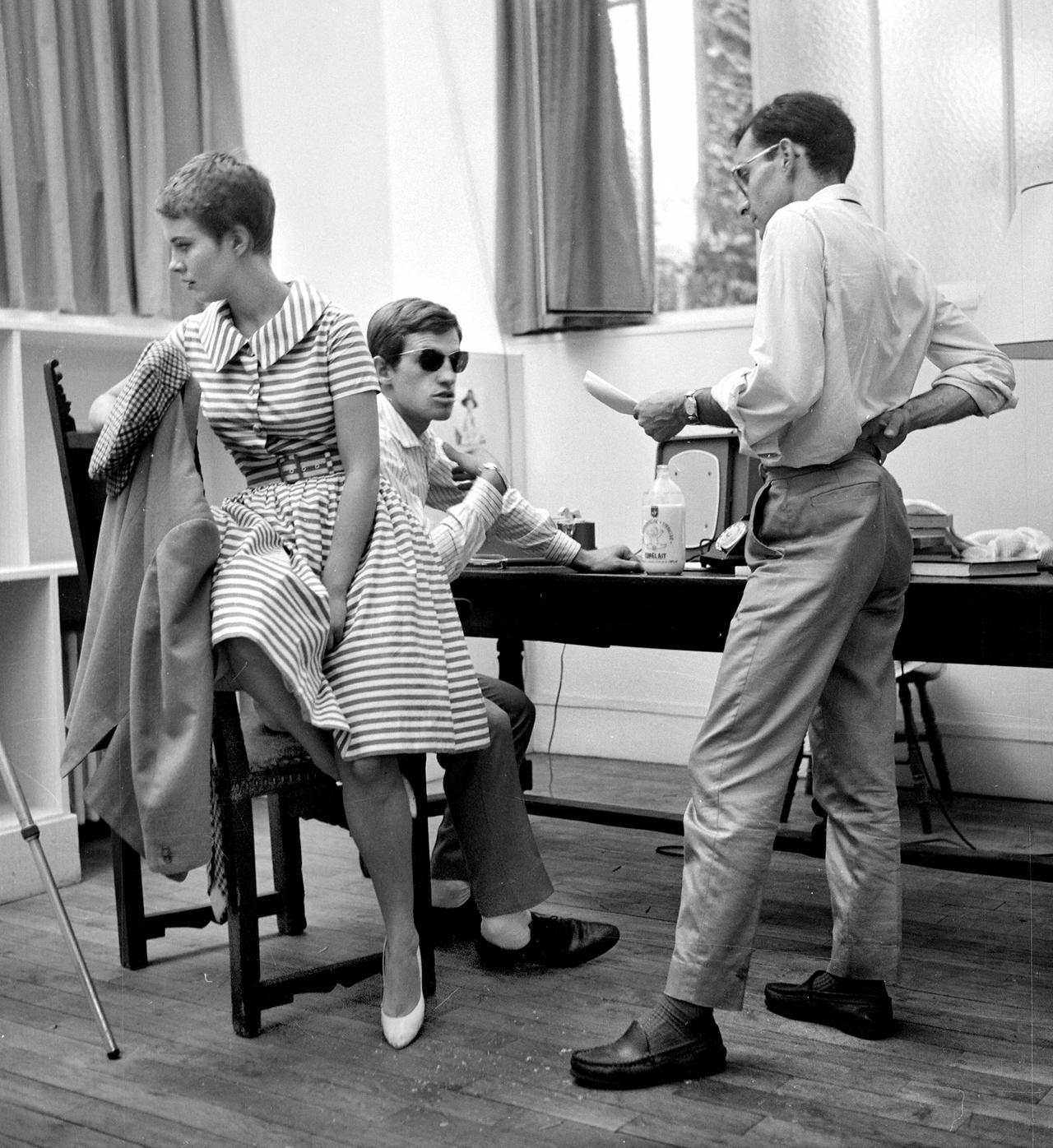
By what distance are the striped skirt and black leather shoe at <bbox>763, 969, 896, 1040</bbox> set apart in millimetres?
669

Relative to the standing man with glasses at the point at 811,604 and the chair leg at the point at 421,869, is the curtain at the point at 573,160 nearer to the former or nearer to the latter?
the standing man with glasses at the point at 811,604

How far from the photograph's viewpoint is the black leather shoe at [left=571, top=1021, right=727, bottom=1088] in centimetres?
202

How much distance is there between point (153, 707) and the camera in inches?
87.1

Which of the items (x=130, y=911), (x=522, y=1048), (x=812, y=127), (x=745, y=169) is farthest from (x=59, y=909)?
(x=812, y=127)

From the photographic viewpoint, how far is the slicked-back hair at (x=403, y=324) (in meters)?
2.69

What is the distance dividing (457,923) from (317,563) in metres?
0.88

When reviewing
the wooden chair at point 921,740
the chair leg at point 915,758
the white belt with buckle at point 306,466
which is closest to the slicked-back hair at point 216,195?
the white belt with buckle at point 306,466

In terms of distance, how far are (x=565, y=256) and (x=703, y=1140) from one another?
3.32 m

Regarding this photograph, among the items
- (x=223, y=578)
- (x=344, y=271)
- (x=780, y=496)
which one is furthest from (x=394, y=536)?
(x=344, y=271)

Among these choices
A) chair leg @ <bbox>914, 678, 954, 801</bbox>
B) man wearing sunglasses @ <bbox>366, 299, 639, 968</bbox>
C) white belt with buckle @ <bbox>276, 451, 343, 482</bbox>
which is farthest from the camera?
chair leg @ <bbox>914, 678, 954, 801</bbox>

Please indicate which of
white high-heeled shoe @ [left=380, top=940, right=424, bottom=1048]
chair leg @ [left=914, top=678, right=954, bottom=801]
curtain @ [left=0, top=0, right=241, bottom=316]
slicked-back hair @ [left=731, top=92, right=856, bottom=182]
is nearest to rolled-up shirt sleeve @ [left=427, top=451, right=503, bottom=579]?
white high-heeled shoe @ [left=380, top=940, right=424, bottom=1048]

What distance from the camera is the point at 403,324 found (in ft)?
8.83

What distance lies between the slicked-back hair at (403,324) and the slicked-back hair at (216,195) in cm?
40

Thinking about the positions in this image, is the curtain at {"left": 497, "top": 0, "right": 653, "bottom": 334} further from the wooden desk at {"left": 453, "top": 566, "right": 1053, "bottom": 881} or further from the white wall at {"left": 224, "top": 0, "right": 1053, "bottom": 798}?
the wooden desk at {"left": 453, "top": 566, "right": 1053, "bottom": 881}
